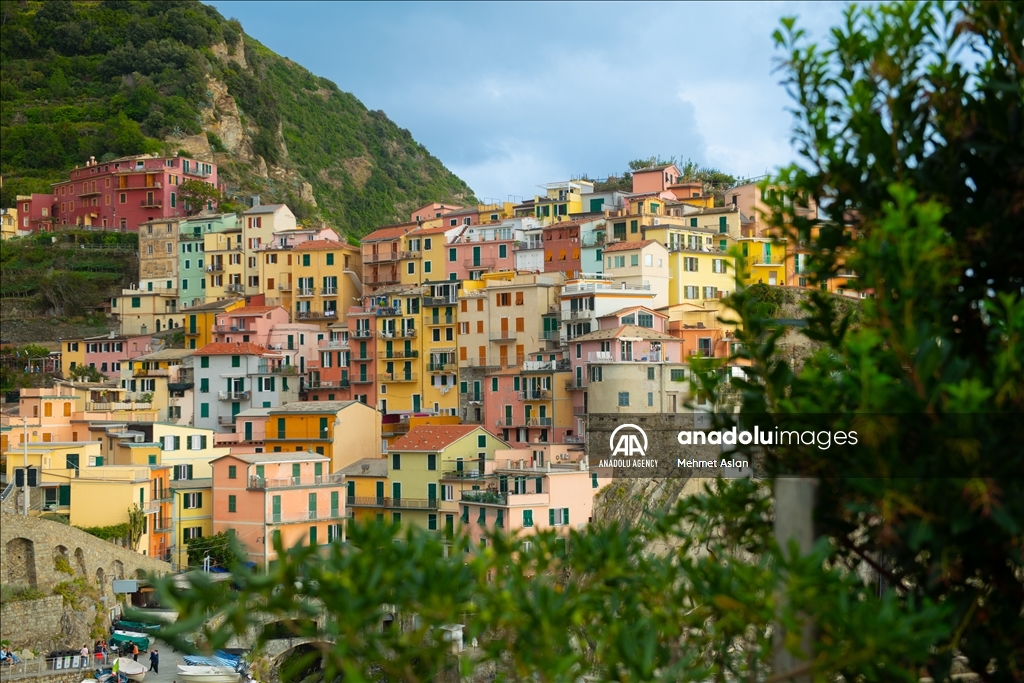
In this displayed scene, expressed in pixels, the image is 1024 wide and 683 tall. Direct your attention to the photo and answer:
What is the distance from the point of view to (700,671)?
5793mm

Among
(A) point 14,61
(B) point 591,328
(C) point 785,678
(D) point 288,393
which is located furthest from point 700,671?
(A) point 14,61

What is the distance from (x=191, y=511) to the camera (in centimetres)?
4416

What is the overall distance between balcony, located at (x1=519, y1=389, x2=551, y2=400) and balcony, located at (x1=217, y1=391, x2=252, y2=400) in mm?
12954

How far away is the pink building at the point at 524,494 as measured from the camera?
3925cm

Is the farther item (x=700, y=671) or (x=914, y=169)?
(x=914, y=169)

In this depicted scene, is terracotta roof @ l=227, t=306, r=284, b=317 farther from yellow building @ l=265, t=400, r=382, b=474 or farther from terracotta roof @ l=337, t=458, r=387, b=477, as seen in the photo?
terracotta roof @ l=337, t=458, r=387, b=477

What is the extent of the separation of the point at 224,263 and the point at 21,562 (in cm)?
3011

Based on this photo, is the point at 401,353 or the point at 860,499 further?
the point at 401,353

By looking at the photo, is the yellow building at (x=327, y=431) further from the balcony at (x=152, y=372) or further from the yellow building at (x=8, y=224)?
the yellow building at (x=8, y=224)

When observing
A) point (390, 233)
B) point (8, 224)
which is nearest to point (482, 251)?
point (390, 233)

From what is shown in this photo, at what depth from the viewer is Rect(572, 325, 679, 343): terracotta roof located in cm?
4462

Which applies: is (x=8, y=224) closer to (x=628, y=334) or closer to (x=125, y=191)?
(x=125, y=191)

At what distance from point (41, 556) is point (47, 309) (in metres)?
33.4

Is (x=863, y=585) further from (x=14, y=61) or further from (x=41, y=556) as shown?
(x=14, y=61)
